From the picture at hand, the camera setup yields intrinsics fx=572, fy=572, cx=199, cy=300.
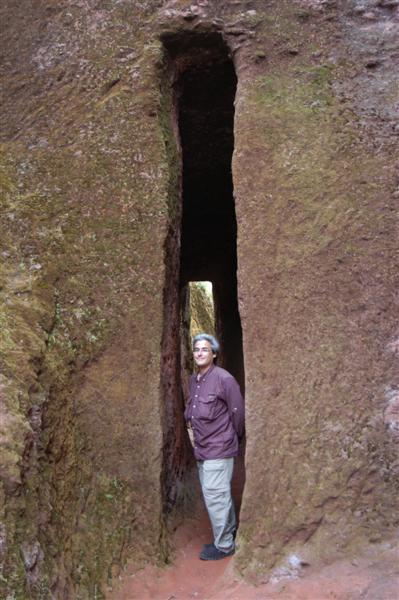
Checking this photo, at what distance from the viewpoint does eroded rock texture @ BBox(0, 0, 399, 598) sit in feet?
11.0

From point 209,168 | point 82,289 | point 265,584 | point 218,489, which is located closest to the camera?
point 265,584

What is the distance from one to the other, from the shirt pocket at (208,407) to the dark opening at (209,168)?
91.1 inches

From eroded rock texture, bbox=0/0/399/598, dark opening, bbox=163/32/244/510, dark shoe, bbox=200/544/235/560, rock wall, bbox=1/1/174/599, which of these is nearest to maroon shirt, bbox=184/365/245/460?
eroded rock texture, bbox=0/0/399/598

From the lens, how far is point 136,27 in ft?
14.9

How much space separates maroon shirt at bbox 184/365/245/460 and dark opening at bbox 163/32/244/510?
224 centimetres

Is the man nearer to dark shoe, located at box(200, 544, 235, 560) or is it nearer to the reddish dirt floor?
dark shoe, located at box(200, 544, 235, 560)

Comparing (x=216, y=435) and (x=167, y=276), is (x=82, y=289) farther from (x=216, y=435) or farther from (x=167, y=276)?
(x=216, y=435)

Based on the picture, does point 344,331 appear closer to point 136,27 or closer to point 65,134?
point 65,134

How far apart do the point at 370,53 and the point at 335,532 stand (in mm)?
3313

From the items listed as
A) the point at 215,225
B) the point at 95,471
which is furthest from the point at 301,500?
the point at 215,225

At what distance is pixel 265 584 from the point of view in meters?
3.25

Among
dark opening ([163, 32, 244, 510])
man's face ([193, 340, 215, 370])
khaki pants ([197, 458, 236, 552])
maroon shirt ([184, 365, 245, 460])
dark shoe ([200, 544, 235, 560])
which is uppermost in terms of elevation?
dark opening ([163, 32, 244, 510])

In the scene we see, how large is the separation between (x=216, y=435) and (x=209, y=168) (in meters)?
4.06

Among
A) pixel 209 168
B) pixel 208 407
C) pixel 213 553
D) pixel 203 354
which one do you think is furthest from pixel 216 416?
pixel 209 168
